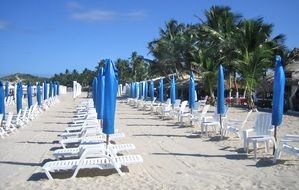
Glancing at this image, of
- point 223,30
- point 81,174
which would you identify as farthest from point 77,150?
point 223,30

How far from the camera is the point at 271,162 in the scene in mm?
8148

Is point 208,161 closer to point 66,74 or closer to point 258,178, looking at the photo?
point 258,178

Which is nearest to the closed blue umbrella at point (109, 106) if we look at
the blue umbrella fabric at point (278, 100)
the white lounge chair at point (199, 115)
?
the blue umbrella fabric at point (278, 100)

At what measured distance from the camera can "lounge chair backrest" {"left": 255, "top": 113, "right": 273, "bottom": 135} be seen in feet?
30.0

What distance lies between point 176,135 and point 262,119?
404 cm

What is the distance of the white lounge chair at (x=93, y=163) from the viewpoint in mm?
6998

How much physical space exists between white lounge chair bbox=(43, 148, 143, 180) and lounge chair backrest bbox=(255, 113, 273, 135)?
10.7ft

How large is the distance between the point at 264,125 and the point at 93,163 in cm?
412

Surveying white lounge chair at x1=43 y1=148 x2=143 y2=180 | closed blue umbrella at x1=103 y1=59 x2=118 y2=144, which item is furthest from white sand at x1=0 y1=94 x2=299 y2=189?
closed blue umbrella at x1=103 y1=59 x2=118 y2=144

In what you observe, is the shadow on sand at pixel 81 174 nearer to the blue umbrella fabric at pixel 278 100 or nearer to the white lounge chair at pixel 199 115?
the blue umbrella fabric at pixel 278 100

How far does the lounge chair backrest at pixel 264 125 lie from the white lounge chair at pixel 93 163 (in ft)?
10.7

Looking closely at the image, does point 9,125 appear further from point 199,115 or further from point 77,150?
point 199,115

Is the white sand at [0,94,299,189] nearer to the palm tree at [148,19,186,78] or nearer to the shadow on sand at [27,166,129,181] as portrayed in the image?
the shadow on sand at [27,166,129,181]

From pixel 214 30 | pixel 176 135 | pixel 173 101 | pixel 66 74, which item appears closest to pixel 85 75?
pixel 66 74
